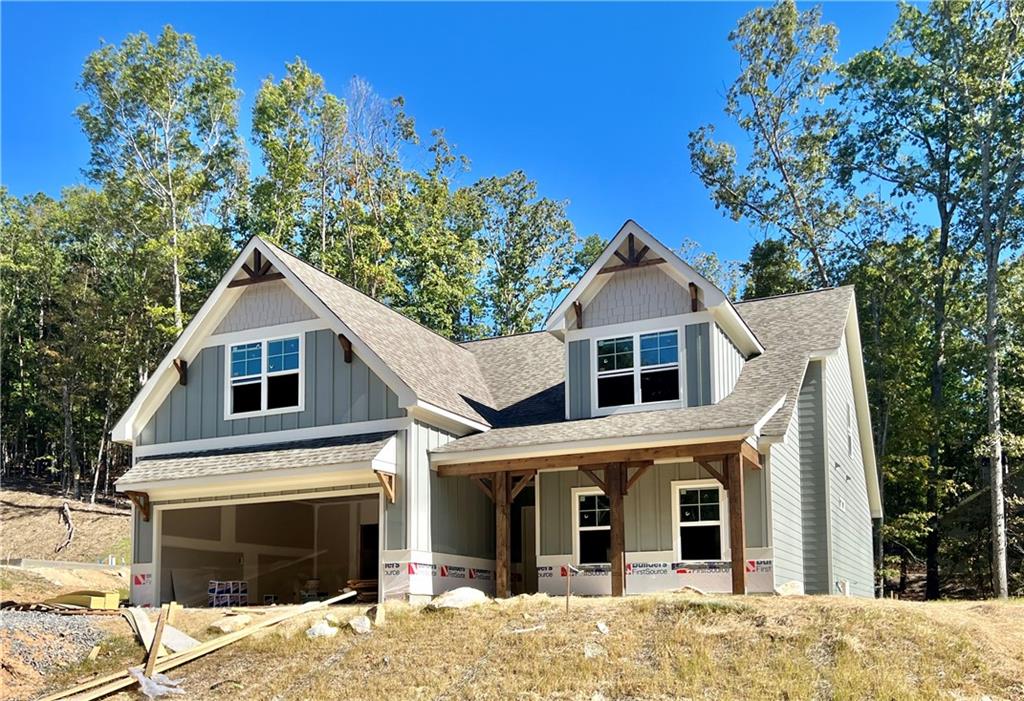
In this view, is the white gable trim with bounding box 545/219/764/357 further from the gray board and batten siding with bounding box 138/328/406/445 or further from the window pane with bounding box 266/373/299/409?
the window pane with bounding box 266/373/299/409

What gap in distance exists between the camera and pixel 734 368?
19.5m

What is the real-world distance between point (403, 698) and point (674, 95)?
83.9ft

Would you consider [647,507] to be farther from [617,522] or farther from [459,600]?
[459,600]

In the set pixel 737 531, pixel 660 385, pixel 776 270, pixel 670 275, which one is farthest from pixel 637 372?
pixel 776 270

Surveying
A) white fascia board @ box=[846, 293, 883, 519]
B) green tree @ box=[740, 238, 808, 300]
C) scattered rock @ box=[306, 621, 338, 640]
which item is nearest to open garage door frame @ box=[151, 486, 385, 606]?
scattered rock @ box=[306, 621, 338, 640]

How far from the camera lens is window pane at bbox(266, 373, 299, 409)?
19.0 metres

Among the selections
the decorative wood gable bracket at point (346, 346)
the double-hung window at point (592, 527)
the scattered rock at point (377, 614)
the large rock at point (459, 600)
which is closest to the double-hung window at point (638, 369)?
the double-hung window at point (592, 527)

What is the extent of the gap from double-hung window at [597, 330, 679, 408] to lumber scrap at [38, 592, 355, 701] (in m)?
6.29

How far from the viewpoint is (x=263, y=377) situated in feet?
63.1

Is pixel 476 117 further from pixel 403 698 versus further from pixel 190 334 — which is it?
pixel 403 698

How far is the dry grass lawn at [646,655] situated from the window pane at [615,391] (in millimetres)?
4905

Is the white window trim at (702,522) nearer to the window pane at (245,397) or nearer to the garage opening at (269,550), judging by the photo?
the garage opening at (269,550)

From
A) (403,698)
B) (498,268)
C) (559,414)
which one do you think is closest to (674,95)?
(498,268)

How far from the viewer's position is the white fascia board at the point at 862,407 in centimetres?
2333
